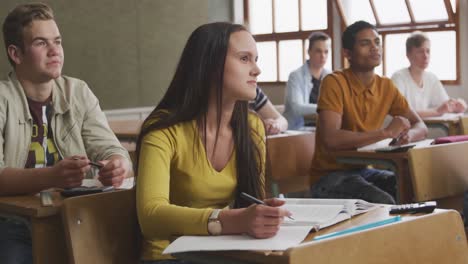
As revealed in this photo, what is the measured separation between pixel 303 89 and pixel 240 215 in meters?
4.72

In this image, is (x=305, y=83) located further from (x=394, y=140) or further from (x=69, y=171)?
(x=69, y=171)

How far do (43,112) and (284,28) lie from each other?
6.79 metres

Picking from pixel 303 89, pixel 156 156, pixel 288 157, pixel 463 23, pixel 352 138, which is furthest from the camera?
pixel 463 23

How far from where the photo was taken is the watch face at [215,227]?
5.33 ft

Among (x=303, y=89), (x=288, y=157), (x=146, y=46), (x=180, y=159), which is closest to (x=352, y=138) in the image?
(x=288, y=157)

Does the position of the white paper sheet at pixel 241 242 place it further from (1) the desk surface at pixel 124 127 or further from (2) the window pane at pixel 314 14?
(2) the window pane at pixel 314 14

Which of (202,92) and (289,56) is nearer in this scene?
(202,92)

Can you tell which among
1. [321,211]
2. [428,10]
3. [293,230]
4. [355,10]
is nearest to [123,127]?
[321,211]

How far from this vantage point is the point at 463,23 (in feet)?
23.5

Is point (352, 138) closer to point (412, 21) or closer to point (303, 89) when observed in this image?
point (303, 89)

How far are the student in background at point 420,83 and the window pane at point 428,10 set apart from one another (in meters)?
1.66

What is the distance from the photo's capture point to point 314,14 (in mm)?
8703

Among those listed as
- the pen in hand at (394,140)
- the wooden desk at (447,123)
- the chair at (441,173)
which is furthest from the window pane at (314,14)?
the chair at (441,173)

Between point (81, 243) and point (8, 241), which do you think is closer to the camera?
point (81, 243)
